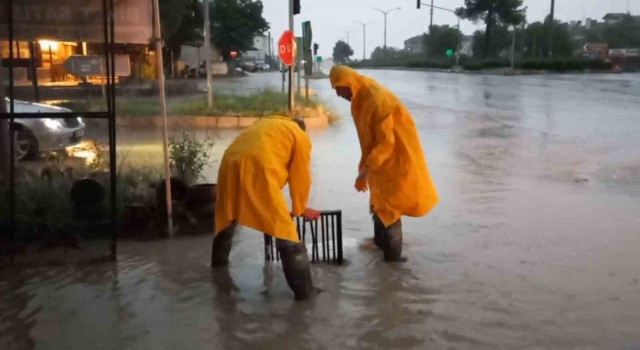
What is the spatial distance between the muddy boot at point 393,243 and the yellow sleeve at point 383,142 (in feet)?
1.90

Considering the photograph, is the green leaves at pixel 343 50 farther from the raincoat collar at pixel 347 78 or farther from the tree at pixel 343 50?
the raincoat collar at pixel 347 78

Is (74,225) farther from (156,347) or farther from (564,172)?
(564,172)

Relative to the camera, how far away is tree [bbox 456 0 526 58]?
6025cm

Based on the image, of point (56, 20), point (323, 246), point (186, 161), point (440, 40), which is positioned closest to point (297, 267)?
point (323, 246)

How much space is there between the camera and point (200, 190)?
6.42m

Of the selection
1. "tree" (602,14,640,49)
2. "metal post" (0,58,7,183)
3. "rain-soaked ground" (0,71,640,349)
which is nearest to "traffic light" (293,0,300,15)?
"rain-soaked ground" (0,71,640,349)

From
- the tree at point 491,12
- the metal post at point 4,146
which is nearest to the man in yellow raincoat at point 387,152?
the metal post at point 4,146

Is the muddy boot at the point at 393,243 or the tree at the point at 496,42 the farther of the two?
the tree at the point at 496,42

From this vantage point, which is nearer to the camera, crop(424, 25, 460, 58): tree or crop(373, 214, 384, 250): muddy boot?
crop(373, 214, 384, 250): muddy boot

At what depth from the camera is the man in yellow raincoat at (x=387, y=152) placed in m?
5.16

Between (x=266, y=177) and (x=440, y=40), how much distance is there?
74490 mm

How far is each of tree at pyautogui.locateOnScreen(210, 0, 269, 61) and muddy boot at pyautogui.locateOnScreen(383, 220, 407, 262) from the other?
4699 centimetres

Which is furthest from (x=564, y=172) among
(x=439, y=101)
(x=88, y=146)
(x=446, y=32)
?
(x=446, y=32)

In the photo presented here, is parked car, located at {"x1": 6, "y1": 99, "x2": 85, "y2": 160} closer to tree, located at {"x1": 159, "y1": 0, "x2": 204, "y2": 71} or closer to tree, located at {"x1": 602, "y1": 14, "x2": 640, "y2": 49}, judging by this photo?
tree, located at {"x1": 159, "y1": 0, "x2": 204, "y2": 71}
